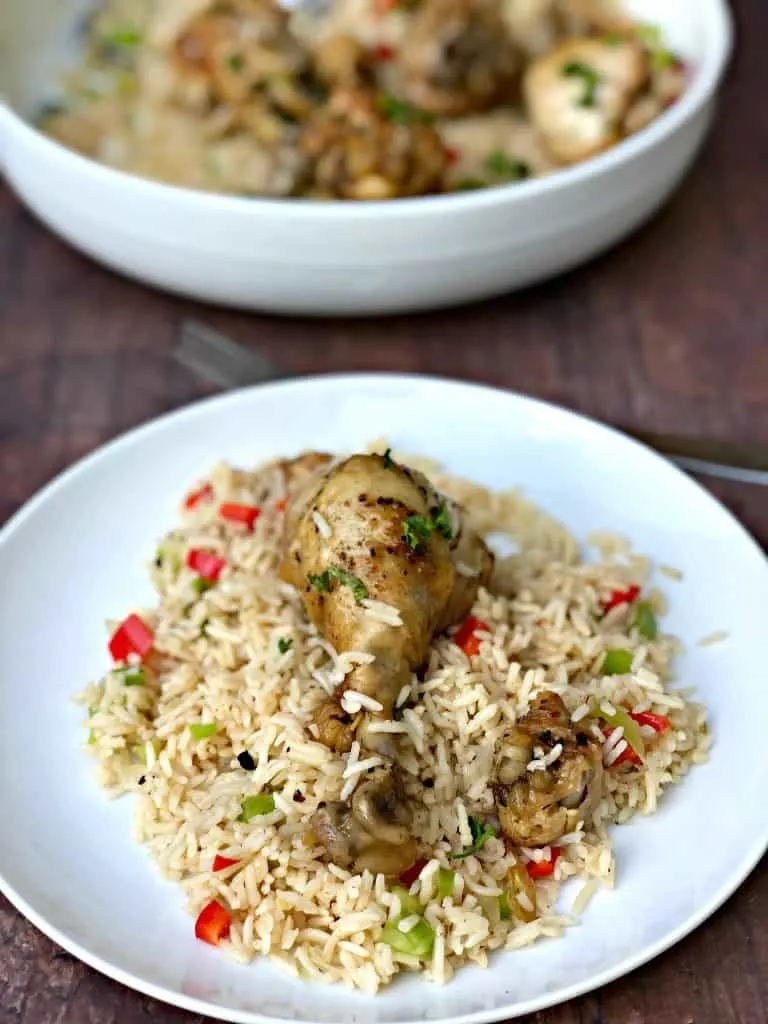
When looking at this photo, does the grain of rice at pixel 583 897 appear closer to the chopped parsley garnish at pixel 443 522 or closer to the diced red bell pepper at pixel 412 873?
the diced red bell pepper at pixel 412 873

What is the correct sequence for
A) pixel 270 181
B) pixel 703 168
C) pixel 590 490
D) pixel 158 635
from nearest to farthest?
pixel 158 635
pixel 590 490
pixel 270 181
pixel 703 168

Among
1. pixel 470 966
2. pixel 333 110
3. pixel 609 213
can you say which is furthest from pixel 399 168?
pixel 470 966

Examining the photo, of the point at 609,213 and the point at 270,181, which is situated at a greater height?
the point at 609,213

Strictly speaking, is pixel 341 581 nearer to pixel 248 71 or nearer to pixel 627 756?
pixel 627 756

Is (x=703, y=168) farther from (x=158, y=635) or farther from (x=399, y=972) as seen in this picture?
(x=399, y=972)

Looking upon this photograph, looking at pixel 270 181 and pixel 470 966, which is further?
pixel 270 181

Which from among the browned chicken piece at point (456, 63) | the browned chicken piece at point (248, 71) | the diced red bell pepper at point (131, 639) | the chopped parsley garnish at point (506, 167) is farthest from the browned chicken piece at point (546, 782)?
the browned chicken piece at point (456, 63)

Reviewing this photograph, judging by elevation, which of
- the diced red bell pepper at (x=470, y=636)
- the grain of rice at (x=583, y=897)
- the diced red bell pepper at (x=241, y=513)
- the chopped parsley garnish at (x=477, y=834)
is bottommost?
the diced red bell pepper at (x=241, y=513)
